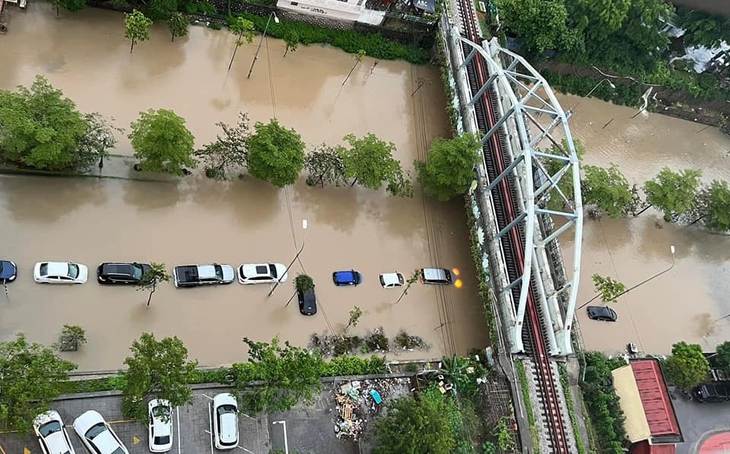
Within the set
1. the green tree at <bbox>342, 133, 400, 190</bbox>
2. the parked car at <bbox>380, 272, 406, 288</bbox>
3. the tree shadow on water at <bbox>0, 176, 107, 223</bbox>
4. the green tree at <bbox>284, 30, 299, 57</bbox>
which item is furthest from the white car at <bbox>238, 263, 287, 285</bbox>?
the green tree at <bbox>284, 30, 299, 57</bbox>

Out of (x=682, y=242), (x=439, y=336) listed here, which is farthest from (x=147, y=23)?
(x=682, y=242)

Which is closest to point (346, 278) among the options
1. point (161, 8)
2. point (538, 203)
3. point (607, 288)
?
point (538, 203)

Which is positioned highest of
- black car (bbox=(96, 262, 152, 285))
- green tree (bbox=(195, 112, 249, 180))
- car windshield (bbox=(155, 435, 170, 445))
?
green tree (bbox=(195, 112, 249, 180))

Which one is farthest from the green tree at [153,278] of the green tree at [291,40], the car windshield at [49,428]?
the green tree at [291,40]

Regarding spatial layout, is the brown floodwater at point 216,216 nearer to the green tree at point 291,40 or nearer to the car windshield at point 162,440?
the green tree at point 291,40

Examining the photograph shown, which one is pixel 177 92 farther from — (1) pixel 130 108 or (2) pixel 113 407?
(2) pixel 113 407

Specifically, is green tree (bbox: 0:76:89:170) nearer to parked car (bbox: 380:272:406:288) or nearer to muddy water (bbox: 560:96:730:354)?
parked car (bbox: 380:272:406:288)
